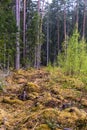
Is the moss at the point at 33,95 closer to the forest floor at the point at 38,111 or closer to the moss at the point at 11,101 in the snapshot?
the forest floor at the point at 38,111

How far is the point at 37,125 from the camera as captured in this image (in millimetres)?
6184

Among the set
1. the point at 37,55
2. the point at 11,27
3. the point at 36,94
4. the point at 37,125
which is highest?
the point at 11,27

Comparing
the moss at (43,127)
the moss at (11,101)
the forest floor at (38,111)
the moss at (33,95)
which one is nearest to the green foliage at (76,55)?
the forest floor at (38,111)

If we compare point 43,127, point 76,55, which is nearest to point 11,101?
point 43,127

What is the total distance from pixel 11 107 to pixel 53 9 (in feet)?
142

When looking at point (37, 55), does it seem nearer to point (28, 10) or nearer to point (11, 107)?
point (28, 10)

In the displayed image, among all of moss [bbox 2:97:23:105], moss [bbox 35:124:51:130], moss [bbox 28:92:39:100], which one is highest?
moss [bbox 35:124:51:130]

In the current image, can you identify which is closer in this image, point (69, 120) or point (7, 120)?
point (69, 120)

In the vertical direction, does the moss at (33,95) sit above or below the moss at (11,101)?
below

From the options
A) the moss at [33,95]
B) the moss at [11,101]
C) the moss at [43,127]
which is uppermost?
the moss at [43,127]

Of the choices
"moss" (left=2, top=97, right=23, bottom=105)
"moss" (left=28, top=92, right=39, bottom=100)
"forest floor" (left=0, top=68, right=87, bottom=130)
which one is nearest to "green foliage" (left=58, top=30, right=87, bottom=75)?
"forest floor" (left=0, top=68, right=87, bottom=130)

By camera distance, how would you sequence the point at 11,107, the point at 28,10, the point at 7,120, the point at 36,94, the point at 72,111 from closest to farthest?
the point at 72,111
the point at 7,120
the point at 11,107
the point at 36,94
the point at 28,10

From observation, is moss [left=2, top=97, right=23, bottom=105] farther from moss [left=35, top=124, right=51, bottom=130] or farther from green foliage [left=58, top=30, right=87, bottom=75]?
green foliage [left=58, top=30, right=87, bottom=75]

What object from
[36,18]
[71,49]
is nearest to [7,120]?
[71,49]
